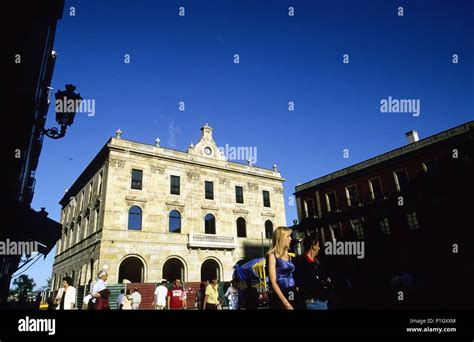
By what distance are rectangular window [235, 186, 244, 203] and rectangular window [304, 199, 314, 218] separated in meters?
6.88

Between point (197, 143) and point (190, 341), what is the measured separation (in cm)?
2613

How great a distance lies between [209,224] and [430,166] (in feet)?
58.8

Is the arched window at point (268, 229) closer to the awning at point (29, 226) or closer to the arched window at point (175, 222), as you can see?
the arched window at point (175, 222)

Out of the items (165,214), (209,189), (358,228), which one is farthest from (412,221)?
Result: (165,214)

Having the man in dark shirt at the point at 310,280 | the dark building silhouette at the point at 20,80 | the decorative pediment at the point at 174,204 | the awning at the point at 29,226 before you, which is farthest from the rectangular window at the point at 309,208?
the dark building silhouette at the point at 20,80

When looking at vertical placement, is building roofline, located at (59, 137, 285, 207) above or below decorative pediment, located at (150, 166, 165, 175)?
above

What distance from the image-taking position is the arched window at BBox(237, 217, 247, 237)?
26281 millimetres

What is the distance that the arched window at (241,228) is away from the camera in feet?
86.2

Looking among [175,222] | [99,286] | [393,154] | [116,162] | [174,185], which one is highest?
[393,154]

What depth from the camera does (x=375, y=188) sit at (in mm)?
23922

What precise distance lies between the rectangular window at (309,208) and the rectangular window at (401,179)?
27.6 feet

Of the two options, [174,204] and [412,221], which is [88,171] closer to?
[174,204]

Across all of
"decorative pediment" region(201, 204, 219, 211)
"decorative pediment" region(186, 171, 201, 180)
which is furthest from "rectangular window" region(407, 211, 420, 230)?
"decorative pediment" region(186, 171, 201, 180)

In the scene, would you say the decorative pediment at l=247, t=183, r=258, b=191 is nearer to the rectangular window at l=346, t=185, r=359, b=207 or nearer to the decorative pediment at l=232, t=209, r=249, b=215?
the decorative pediment at l=232, t=209, r=249, b=215
